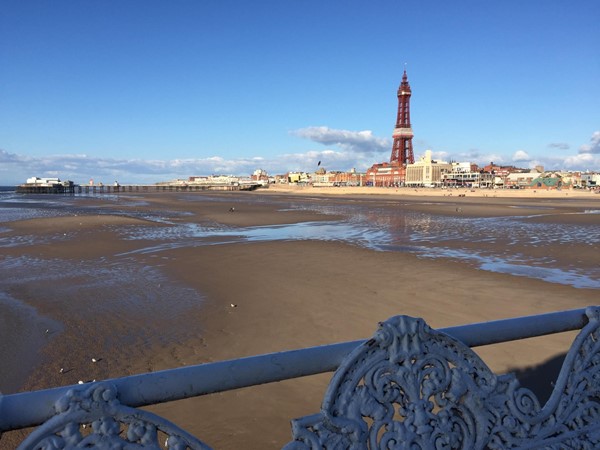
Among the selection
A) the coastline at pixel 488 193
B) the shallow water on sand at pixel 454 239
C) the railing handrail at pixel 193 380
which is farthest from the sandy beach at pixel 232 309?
the coastline at pixel 488 193

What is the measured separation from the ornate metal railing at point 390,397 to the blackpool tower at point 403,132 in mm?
168104

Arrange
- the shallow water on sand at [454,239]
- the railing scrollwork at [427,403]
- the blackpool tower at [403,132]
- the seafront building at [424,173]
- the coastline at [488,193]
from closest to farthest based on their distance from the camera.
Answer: the railing scrollwork at [427,403]
the shallow water on sand at [454,239]
the coastline at [488,193]
the seafront building at [424,173]
the blackpool tower at [403,132]

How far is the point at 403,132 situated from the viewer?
16300 cm

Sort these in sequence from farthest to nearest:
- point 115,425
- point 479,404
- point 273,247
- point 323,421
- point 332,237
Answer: point 332,237
point 273,247
point 479,404
point 323,421
point 115,425

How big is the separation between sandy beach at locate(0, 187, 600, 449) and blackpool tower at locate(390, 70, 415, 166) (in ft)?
510

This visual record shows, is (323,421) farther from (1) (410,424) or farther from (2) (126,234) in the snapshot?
(2) (126,234)

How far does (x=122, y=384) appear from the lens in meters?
1.28

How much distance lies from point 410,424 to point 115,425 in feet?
3.44

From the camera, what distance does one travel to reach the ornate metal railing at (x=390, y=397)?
1.22 meters

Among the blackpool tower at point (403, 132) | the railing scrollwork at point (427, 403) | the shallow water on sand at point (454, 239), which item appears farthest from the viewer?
the blackpool tower at point (403, 132)

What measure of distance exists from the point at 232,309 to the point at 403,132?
164m

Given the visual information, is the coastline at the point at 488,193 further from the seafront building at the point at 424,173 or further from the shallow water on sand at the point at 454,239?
the seafront building at the point at 424,173

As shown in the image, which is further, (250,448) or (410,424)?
(250,448)

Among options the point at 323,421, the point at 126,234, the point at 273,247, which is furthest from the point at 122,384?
the point at 126,234
